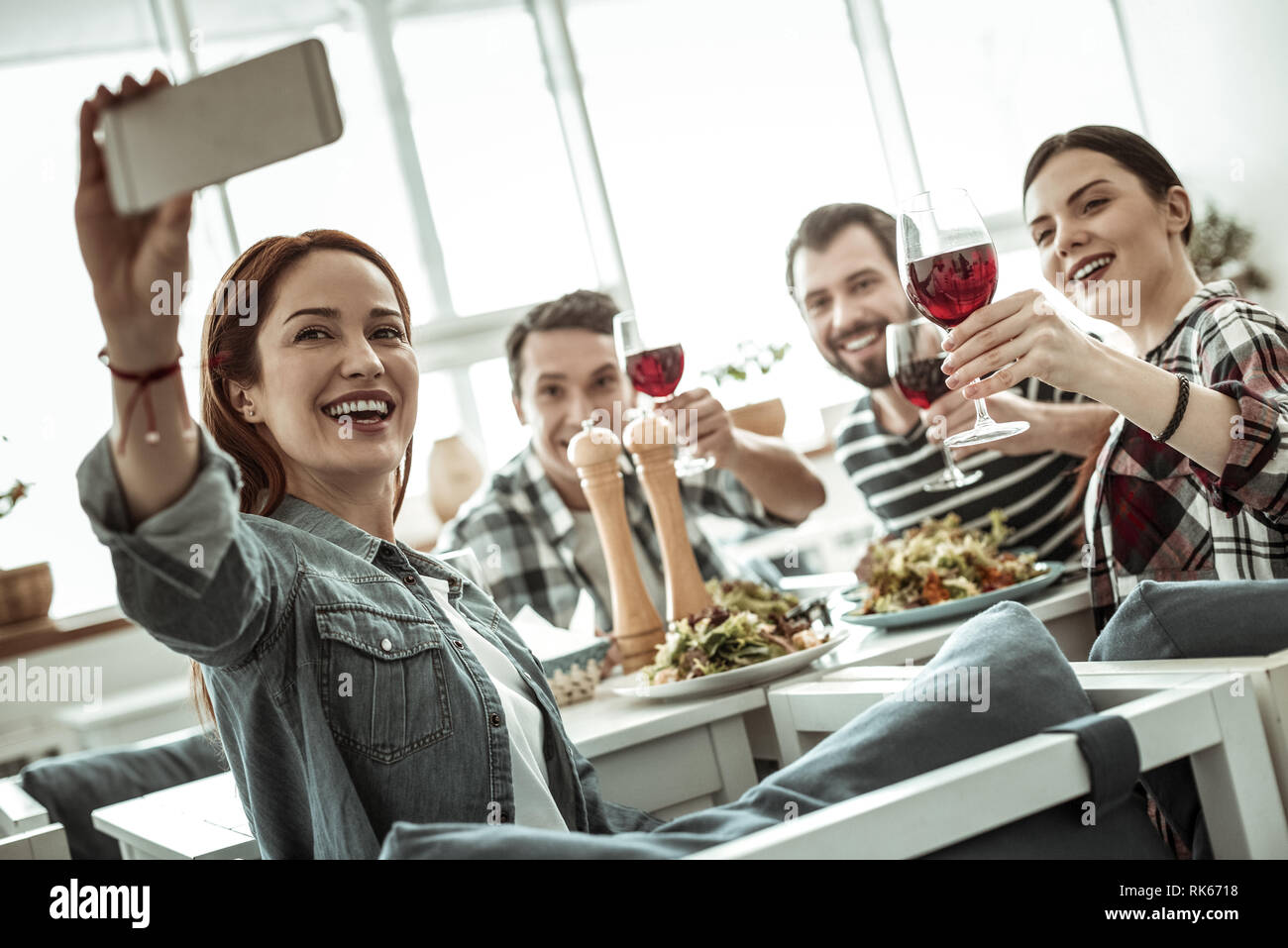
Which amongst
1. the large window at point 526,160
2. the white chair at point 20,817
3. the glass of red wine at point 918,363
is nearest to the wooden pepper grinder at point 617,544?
the glass of red wine at point 918,363

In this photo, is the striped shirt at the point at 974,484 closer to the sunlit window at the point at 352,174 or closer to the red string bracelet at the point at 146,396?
the red string bracelet at the point at 146,396

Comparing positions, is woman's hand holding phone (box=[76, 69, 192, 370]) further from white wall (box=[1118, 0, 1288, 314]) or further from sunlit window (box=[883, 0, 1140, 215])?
white wall (box=[1118, 0, 1288, 314])

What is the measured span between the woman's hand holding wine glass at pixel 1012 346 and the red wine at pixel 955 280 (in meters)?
0.05

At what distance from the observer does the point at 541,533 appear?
2.44 metres

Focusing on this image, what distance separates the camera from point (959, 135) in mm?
5633

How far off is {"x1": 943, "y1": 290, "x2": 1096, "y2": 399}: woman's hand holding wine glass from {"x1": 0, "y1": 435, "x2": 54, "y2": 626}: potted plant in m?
2.38

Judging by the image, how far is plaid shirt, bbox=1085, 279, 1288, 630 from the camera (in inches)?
46.0

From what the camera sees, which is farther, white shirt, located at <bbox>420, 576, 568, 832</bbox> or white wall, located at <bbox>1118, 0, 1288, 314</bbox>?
white wall, located at <bbox>1118, 0, 1288, 314</bbox>

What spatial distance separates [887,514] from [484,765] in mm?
1408

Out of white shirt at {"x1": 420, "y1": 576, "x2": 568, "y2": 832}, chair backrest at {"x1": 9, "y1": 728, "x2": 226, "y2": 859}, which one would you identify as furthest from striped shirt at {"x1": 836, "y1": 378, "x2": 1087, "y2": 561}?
chair backrest at {"x1": 9, "y1": 728, "x2": 226, "y2": 859}

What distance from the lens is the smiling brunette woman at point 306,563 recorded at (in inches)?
28.8

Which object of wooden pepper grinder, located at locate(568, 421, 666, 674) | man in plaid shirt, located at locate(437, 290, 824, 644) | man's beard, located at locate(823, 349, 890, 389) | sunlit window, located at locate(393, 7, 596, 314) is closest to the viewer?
wooden pepper grinder, located at locate(568, 421, 666, 674)
